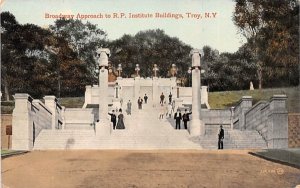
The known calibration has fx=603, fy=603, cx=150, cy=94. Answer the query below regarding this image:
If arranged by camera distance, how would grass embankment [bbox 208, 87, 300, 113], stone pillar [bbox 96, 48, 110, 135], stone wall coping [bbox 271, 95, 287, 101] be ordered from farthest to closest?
1. stone pillar [bbox 96, 48, 110, 135]
2. stone wall coping [bbox 271, 95, 287, 101]
3. grass embankment [bbox 208, 87, 300, 113]

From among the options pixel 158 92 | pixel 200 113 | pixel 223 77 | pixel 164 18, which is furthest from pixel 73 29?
pixel 158 92

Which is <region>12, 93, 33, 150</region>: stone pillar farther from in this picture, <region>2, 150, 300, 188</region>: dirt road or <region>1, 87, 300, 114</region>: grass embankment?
<region>2, 150, 300, 188</region>: dirt road

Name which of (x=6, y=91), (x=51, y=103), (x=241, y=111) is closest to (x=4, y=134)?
(x=6, y=91)

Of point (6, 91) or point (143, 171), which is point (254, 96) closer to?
point (143, 171)

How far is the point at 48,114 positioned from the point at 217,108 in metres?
4.87

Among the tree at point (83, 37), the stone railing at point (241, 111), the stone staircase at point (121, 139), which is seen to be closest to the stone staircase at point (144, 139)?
the stone staircase at point (121, 139)

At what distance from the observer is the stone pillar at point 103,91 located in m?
16.0

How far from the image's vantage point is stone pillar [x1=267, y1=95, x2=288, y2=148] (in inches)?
562

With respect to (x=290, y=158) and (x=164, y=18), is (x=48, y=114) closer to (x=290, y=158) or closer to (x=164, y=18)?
(x=164, y=18)

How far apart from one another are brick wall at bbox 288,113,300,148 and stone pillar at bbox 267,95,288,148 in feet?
0.60

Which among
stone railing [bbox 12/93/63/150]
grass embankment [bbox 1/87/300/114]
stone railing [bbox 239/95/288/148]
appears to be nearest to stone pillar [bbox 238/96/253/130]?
stone railing [bbox 239/95/288/148]

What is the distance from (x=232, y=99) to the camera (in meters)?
17.3

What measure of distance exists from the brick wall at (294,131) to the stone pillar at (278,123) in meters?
0.18

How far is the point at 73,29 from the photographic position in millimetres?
14281
